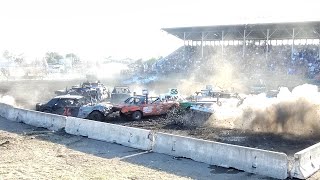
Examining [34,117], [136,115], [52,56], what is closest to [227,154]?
[136,115]

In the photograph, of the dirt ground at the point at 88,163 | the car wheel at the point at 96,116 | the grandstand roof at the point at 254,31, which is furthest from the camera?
the grandstand roof at the point at 254,31

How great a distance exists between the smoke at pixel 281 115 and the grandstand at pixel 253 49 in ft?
81.0

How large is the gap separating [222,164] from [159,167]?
1.78 m

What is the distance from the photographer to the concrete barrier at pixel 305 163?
9516mm

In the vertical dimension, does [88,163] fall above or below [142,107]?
below

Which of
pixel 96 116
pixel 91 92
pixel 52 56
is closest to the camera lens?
pixel 96 116

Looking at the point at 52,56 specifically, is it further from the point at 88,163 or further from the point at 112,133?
the point at 88,163

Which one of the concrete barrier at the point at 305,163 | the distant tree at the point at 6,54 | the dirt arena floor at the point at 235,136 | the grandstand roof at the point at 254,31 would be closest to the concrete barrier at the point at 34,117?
the dirt arena floor at the point at 235,136

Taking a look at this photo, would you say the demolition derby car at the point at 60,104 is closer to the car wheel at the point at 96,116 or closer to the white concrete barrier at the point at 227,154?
the car wheel at the point at 96,116

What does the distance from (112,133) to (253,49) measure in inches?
1509

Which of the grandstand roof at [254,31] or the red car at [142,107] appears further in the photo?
the grandstand roof at [254,31]

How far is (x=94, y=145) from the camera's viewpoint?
45.3 ft

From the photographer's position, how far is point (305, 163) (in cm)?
975

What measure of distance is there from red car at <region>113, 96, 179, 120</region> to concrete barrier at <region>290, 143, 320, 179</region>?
10.4 m
